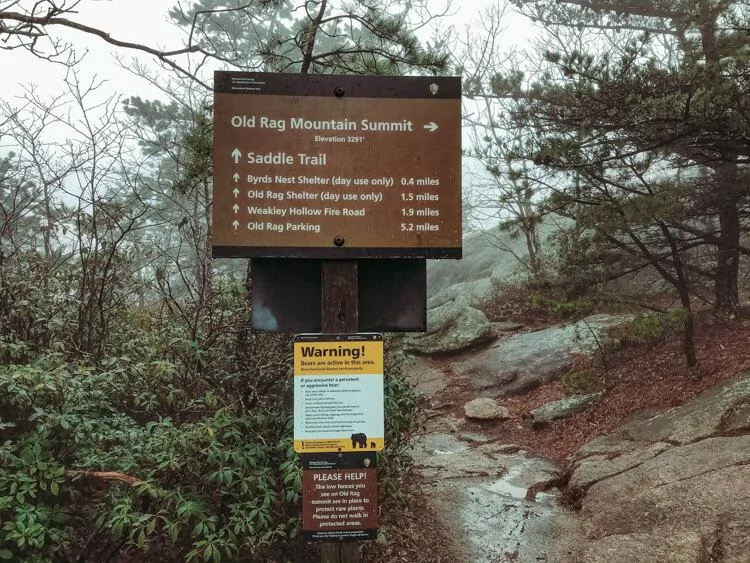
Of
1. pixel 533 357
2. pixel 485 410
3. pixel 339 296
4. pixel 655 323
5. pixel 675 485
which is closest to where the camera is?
pixel 339 296

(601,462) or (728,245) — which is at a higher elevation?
(728,245)

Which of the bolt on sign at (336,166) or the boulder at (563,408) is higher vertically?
the bolt on sign at (336,166)

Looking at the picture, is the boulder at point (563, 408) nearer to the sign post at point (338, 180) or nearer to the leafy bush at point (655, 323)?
the leafy bush at point (655, 323)

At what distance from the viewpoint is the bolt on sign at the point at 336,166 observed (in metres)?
3.06

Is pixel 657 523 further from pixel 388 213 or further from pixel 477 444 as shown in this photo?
pixel 477 444

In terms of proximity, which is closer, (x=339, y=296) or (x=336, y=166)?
(x=336, y=166)

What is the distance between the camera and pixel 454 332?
14883 mm

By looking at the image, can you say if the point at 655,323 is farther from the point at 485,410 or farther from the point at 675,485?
the point at 485,410

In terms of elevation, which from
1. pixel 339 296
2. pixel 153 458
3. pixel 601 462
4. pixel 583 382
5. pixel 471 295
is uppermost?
pixel 471 295

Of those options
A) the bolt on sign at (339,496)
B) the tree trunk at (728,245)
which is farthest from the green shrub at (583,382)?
the bolt on sign at (339,496)

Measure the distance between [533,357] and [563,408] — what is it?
2706 mm

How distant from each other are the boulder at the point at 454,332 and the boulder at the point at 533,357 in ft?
2.12

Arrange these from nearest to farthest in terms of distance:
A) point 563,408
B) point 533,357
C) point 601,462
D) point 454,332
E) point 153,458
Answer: point 153,458
point 601,462
point 563,408
point 533,357
point 454,332

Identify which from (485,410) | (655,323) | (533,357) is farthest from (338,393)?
(533,357)
